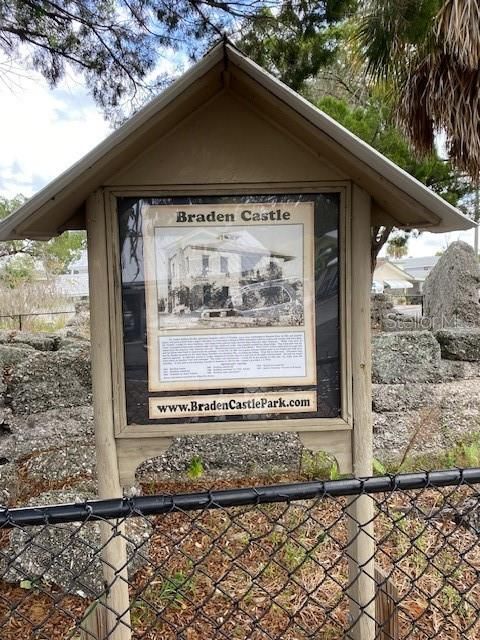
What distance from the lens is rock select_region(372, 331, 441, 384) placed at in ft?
14.1

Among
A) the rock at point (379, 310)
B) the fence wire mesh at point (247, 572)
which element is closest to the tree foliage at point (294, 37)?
the fence wire mesh at point (247, 572)

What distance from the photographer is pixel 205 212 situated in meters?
1.78

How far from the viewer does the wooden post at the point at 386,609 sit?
192cm

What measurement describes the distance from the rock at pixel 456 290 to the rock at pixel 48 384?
679cm

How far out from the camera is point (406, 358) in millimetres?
4375

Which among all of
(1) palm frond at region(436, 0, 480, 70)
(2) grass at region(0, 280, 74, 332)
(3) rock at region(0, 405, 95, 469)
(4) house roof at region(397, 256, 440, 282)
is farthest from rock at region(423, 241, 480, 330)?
(4) house roof at region(397, 256, 440, 282)

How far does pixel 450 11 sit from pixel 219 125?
444 centimetres

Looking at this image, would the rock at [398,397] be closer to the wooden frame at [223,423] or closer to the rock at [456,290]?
the wooden frame at [223,423]

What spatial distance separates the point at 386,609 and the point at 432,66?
230 inches

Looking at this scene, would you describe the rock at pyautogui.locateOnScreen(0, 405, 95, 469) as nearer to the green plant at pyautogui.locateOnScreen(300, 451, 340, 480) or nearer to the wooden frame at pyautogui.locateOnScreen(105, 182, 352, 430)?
the green plant at pyautogui.locateOnScreen(300, 451, 340, 480)

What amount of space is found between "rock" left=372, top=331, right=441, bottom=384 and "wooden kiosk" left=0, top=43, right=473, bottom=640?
101 inches

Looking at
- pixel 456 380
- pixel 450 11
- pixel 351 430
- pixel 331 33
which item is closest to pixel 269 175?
pixel 351 430

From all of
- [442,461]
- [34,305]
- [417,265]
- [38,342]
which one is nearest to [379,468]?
[442,461]

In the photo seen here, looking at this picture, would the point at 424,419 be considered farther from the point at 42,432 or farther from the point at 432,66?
the point at 432,66
